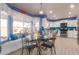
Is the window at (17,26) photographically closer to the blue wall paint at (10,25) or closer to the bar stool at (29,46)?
the blue wall paint at (10,25)

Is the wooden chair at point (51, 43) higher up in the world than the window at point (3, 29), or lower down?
lower down

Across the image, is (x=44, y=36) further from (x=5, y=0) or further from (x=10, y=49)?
(x=5, y=0)

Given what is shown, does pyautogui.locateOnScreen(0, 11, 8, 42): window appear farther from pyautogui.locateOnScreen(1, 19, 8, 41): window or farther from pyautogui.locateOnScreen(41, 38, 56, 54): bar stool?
pyautogui.locateOnScreen(41, 38, 56, 54): bar stool

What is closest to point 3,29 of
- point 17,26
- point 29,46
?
point 17,26

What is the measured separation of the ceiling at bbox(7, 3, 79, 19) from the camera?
11.9 ft

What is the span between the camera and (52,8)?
366 cm

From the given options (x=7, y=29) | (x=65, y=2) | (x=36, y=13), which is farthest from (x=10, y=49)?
(x=65, y=2)

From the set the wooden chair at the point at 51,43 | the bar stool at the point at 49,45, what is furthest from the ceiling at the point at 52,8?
the bar stool at the point at 49,45

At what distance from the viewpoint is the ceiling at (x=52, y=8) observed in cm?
364

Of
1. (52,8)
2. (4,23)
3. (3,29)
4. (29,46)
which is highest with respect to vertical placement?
(52,8)

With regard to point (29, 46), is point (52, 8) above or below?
above

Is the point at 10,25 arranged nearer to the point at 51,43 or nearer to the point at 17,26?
the point at 17,26

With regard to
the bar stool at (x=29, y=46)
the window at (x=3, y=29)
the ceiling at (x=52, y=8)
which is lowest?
the bar stool at (x=29, y=46)

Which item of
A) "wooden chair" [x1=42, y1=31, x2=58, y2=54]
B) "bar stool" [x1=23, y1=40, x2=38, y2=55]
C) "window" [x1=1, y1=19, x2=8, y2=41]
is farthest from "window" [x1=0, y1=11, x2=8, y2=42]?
"wooden chair" [x1=42, y1=31, x2=58, y2=54]
